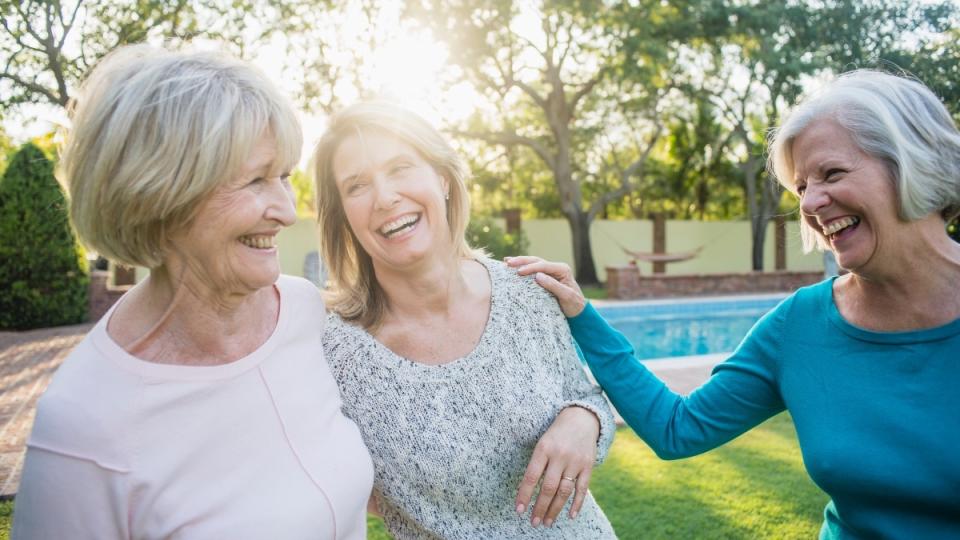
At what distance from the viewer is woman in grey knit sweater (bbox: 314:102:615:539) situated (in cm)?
171

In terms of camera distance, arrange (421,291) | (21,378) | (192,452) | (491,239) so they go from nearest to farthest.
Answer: (192,452) < (421,291) < (21,378) < (491,239)

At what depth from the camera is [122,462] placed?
1.25m

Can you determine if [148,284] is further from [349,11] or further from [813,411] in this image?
[349,11]

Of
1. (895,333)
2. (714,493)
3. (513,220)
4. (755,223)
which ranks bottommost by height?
(755,223)

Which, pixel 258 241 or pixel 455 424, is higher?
pixel 258 241

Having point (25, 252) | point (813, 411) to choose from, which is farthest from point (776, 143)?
point (25, 252)

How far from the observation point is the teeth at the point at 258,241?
143 centimetres

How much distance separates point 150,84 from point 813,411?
1636mm

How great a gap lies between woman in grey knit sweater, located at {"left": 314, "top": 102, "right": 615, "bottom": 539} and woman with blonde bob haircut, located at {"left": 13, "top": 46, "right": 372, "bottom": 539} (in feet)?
0.67

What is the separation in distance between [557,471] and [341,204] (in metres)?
0.96

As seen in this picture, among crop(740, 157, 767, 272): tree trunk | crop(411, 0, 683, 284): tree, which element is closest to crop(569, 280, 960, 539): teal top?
crop(411, 0, 683, 284): tree

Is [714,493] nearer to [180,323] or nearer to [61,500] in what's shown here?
[180,323]

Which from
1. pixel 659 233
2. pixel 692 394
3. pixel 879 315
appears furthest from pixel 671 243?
pixel 879 315

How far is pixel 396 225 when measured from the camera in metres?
1.82
